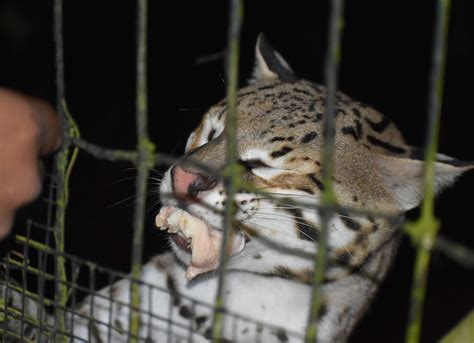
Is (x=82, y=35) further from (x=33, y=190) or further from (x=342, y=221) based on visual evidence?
(x=33, y=190)

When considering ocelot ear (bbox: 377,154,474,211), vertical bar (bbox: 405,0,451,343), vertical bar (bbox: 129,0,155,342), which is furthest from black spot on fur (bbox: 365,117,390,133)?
vertical bar (bbox: 405,0,451,343)

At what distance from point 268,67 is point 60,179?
1.08m

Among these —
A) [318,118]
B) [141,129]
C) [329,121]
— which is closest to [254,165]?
[318,118]

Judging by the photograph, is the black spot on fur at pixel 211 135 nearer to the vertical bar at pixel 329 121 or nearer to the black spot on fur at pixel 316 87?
the black spot on fur at pixel 316 87

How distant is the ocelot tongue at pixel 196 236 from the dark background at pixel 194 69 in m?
2.29

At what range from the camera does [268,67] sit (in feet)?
8.89

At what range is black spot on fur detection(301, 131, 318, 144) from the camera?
2.32m

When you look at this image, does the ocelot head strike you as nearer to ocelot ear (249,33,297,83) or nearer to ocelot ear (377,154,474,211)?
ocelot ear (377,154,474,211)

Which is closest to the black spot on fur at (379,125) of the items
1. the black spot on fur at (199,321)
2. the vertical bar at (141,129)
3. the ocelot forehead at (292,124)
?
the ocelot forehead at (292,124)

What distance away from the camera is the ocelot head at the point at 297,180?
7.09 feet

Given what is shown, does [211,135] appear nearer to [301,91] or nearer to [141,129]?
[301,91]

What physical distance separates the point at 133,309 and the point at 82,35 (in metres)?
4.21

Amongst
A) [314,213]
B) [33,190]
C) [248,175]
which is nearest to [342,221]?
[314,213]

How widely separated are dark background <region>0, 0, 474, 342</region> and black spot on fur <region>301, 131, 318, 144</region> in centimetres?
222
